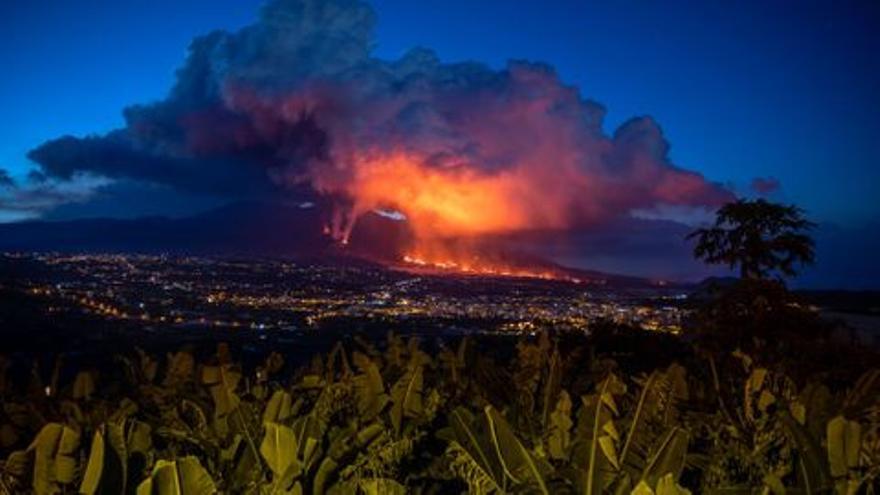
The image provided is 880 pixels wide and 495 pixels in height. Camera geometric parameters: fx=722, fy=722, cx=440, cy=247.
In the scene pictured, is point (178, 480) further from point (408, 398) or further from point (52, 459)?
point (408, 398)

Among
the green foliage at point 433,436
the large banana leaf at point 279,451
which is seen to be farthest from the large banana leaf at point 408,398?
the large banana leaf at point 279,451

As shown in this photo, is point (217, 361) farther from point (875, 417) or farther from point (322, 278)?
point (322, 278)

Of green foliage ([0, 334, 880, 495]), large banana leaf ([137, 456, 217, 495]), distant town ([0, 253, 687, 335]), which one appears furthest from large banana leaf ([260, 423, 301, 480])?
distant town ([0, 253, 687, 335])

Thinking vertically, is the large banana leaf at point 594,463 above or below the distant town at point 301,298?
above

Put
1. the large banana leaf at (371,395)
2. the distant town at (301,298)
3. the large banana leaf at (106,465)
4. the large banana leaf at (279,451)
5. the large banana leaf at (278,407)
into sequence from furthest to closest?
the distant town at (301,298) → the large banana leaf at (371,395) → the large banana leaf at (278,407) → the large banana leaf at (279,451) → the large banana leaf at (106,465)

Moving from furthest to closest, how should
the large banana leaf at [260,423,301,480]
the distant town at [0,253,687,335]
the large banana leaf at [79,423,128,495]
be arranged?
1. the distant town at [0,253,687,335]
2. the large banana leaf at [260,423,301,480]
3. the large banana leaf at [79,423,128,495]

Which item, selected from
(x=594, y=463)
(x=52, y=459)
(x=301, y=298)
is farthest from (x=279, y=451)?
(x=301, y=298)

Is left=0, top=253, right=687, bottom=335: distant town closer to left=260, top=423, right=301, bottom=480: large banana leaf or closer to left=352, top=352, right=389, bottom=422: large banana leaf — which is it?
left=352, top=352, right=389, bottom=422: large banana leaf

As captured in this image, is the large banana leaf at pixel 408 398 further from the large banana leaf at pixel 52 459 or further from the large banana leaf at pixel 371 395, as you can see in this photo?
the large banana leaf at pixel 52 459

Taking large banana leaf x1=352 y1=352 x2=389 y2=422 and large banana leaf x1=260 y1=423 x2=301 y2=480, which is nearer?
large banana leaf x1=260 y1=423 x2=301 y2=480
